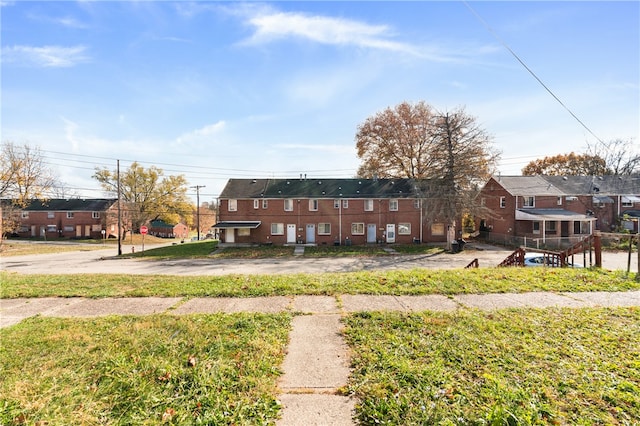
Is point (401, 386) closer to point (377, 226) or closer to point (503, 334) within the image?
point (503, 334)

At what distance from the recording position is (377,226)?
107 ft

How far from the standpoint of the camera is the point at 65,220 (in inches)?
1961

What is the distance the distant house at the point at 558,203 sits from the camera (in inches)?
1328

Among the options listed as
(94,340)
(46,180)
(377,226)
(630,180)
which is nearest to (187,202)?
(46,180)

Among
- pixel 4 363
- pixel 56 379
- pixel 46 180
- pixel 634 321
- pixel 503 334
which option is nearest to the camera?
pixel 56 379

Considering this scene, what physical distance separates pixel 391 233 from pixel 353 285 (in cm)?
2470

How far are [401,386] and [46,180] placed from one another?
4998 cm

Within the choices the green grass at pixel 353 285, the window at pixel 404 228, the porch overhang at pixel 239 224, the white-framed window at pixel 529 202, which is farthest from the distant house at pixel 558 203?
the green grass at pixel 353 285

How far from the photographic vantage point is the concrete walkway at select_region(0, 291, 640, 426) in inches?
169

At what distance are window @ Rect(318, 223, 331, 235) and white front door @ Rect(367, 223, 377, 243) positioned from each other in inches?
175

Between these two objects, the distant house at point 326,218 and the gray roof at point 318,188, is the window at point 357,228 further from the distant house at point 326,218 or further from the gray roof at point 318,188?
the gray roof at point 318,188

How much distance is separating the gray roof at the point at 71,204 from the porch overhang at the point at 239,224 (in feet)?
107

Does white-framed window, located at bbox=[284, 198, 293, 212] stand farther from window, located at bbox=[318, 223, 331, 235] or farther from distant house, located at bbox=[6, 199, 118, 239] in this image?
distant house, located at bbox=[6, 199, 118, 239]

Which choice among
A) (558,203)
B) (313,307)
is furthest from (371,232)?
(313,307)
